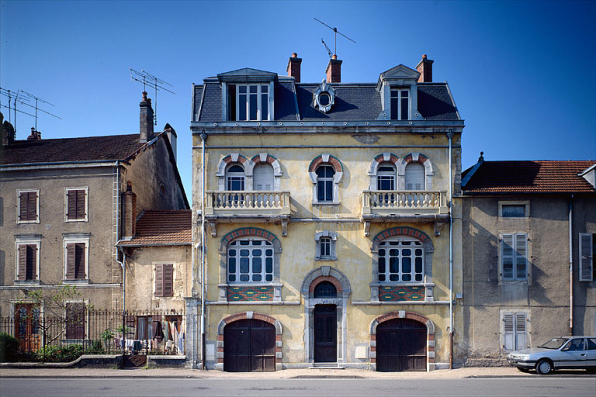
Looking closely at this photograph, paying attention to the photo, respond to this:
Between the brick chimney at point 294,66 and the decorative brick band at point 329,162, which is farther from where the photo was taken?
the brick chimney at point 294,66

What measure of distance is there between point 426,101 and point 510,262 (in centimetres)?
745

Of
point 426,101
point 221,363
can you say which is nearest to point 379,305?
point 221,363

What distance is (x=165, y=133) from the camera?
1166 inches

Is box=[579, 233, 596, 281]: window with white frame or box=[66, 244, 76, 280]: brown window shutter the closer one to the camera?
box=[579, 233, 596, 281]: window with white frame

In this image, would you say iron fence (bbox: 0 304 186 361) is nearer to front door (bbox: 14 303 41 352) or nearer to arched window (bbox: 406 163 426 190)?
front door (bbox: 14 303 41 352)

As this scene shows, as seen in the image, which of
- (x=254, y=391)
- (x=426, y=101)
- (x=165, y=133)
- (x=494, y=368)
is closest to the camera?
(x=254, y=391)

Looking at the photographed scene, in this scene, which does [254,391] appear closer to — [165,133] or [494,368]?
[494,368]

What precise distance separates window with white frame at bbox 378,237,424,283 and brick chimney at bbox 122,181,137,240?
11.2 meters

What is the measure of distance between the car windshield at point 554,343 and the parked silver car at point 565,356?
0.08m

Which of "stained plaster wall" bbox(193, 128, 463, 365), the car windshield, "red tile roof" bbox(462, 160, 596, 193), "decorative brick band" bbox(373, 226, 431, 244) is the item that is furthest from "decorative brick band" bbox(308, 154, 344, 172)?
the car windshield

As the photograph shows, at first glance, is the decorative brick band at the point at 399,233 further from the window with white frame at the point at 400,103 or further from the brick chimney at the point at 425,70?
the brick chimney at the point at 425,70

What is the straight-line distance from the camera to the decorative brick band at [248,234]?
69.2ft

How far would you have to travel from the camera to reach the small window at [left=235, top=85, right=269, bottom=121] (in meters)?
21.8

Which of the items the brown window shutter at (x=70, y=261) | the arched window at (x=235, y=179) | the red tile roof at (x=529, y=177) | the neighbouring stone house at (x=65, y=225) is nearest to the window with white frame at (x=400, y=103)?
the red tile roof at (x=529, y=177)
